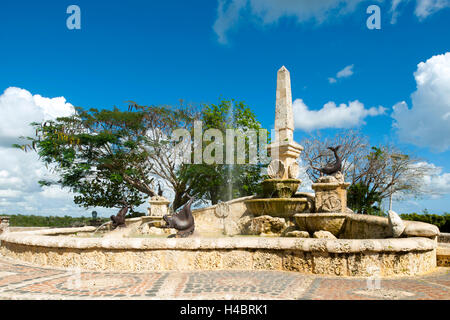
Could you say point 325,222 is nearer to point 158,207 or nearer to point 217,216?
point 217,216

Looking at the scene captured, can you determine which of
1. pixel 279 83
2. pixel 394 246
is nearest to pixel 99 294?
pixel 394 246

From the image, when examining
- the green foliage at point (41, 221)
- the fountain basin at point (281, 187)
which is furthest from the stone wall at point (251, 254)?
the green foliage at point (41, 221)

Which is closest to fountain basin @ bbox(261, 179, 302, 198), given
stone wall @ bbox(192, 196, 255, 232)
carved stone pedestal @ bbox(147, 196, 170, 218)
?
stone wall @ bbox(192, 196, 255, 232)

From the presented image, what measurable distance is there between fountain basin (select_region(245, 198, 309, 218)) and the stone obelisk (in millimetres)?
1507

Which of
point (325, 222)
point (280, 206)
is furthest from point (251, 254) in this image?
point (280, 206)

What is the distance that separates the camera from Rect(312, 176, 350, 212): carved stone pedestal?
9.11 meters

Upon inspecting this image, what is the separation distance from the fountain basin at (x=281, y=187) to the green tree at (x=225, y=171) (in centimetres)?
917

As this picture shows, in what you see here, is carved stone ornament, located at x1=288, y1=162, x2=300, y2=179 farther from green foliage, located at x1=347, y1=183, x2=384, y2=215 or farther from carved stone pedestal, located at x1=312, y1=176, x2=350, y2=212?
green foliage, located at x1=347, y1=183, x2=384, y2=215

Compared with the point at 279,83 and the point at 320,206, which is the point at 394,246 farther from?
the point at 279,83

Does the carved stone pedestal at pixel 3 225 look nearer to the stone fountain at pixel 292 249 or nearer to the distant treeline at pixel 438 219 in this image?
the stone fountain at pixel 292 249

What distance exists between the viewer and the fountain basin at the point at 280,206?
10359 mm

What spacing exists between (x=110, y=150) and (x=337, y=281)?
66.7 feet
